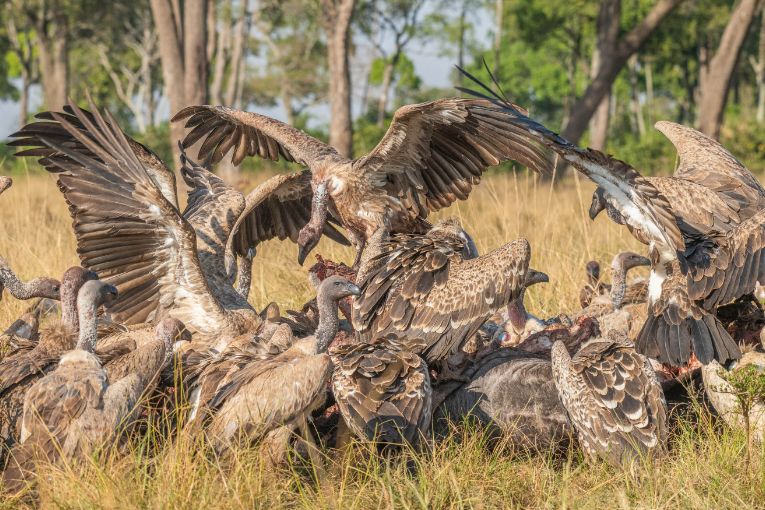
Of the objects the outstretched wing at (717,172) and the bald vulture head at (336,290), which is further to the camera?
the outstretched wing at (717,172)

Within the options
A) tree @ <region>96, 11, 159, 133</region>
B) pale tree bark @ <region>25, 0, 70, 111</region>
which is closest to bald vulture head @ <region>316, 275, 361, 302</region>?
pale tree bark @ <region>25, 0, 70, 111</region>

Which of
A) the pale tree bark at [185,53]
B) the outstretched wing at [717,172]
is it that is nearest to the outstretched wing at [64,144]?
the outstretched wing at [717,172]

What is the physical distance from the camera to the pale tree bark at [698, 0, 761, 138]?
43.5ft

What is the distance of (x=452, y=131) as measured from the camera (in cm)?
662

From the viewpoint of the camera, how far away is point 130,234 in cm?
598

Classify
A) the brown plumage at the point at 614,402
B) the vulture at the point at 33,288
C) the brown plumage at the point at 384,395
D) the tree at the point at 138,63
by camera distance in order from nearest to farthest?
the brown plumage at the point at 384,395, the brown plumage at the point at 614,402, the vulture at the point at 33,288, the tree at the point at 138,63

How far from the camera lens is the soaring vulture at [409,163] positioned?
249 inches

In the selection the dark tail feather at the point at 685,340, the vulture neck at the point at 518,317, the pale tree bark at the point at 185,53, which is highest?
the pale tree bark at the point at 185,53

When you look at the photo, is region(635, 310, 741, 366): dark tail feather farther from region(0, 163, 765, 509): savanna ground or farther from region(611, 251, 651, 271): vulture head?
region(611, 251, 651, 271): vulture head

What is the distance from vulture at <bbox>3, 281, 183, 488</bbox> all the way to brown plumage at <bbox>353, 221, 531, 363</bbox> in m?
1.49

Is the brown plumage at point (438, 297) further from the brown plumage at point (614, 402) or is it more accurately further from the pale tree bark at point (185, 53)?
the pale tree bark at point (185, 53)

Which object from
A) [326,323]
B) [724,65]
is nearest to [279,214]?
[326,323]

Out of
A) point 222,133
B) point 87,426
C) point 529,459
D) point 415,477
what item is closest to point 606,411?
point 529,459

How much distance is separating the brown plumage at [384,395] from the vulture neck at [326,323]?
0.76 feet
